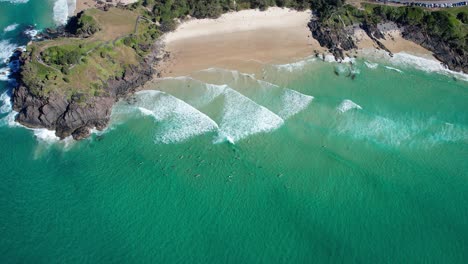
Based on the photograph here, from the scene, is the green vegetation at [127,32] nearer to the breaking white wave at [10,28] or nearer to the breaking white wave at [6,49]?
the breaking white wave at [6,49]

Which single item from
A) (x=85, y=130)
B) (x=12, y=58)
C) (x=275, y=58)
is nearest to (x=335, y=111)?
(x=275, y=58)

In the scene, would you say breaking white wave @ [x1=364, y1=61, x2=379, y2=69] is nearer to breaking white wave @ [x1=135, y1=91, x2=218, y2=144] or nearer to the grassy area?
breaking white wave @ [x1=135, y1=91, x2=218, y2=144]

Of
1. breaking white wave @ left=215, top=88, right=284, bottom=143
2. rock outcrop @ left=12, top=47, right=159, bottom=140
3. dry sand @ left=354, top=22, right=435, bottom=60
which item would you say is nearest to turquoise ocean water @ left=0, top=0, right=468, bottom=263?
breaking white wave @ left=215, top=88, right=284, bottom=143

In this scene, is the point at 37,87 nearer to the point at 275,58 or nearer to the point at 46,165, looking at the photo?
the point at 46,165

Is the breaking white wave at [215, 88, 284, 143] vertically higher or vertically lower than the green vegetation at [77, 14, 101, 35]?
lower

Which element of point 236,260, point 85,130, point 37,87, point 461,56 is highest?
point 461,56

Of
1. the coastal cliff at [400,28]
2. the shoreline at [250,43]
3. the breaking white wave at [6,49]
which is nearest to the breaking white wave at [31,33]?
the breaking white wave at [6,49]

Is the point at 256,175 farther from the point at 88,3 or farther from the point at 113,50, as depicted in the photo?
the point at 88,3

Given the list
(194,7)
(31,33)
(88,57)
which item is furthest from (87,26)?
(194,7)
